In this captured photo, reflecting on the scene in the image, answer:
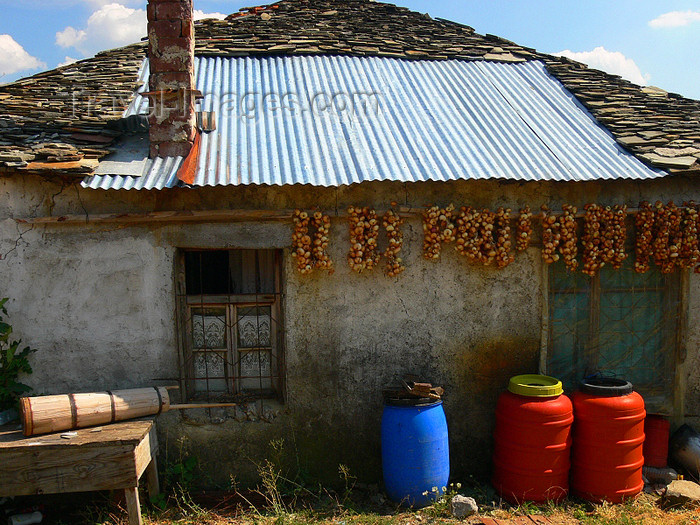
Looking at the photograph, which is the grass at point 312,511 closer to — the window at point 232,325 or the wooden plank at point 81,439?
the wooden plank at point 81,439

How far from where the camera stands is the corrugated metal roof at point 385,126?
513 cm

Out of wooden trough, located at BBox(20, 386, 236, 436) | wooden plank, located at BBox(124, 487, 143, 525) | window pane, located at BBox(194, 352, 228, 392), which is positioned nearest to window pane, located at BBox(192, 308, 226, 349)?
window pane, located at BBox(194, 352, 228, 392)

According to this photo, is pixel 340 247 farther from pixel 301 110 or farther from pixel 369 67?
pixel 369 67

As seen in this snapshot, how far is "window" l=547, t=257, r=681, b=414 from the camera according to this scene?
5.74m

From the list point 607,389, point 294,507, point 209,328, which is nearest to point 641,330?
point 607,389

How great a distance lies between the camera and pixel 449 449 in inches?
219

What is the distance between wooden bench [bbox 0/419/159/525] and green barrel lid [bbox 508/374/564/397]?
3.24 m

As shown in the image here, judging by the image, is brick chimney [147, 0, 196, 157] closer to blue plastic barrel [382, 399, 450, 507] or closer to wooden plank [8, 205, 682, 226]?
wooden plank [8, 205, 682, 226]

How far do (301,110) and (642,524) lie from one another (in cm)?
511

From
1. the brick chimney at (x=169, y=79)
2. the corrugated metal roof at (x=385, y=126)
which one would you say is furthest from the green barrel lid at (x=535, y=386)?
the brick chimney at (x=169, y=79)

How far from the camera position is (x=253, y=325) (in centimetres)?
548

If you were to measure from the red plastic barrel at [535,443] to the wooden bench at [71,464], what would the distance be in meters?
3.14

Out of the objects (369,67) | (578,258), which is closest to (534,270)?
(578,258)

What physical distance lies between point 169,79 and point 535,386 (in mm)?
4425
